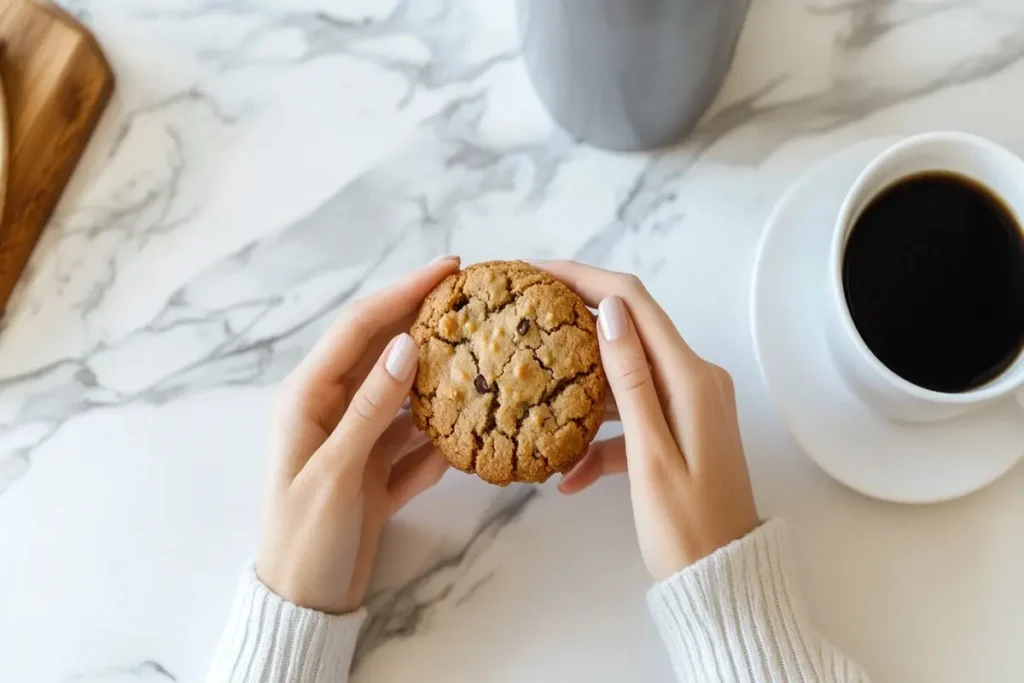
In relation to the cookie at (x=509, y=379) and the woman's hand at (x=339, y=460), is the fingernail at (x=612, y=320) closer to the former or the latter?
the cookie at (x=509, y=379)

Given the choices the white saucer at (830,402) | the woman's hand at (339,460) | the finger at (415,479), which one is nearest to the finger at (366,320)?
the woman's hand at (339,460)

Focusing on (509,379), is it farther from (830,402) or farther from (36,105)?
(36,105)

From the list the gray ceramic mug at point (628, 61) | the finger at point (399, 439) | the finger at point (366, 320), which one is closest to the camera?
the gray ceramic mug at point (628, 61)

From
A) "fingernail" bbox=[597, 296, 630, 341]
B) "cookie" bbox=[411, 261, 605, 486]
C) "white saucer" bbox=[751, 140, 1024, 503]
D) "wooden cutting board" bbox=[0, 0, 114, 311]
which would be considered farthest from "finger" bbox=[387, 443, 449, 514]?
"wooden cutting board" bbox=[0, 0, 114, 311]

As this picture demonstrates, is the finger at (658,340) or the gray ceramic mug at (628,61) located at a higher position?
the gray ceramic mug at (628,61)

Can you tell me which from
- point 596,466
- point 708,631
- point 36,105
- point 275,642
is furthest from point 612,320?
point 36,105

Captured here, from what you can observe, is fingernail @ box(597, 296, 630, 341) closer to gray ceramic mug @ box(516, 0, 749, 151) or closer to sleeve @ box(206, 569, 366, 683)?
gray ceramic mug @ box(516, 0, 749, 151)
